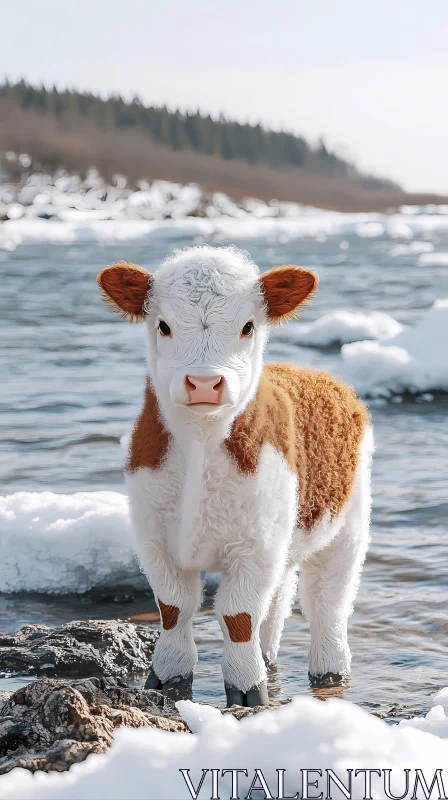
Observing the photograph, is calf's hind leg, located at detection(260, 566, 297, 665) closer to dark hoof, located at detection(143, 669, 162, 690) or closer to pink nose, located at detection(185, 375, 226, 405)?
dark hoof, located at detection(143, 669, 162, 690)

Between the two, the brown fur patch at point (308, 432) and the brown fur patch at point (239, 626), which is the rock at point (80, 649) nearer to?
the brown fur patch at point (239, 626)

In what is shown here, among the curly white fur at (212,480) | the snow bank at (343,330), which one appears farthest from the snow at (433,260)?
the curly white fur at (212,480)

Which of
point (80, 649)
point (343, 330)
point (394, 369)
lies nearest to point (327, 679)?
point (80, 649)

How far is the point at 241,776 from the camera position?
9.25ft

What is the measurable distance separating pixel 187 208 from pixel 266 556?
58.5 metres

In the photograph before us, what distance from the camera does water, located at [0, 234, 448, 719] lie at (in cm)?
519

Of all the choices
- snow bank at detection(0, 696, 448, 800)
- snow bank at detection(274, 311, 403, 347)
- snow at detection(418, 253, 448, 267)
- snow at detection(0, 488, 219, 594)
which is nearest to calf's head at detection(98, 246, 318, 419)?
snow bank at detection(0, 696, 448, 800)

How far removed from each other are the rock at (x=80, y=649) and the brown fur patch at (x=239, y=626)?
94 centimetres

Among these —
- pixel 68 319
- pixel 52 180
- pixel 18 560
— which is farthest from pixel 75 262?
pixel 18 560

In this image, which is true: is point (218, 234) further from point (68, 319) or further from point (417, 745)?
point (417, 745)

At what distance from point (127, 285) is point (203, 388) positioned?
0.60 m

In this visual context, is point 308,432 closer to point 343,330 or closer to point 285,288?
point 285,288

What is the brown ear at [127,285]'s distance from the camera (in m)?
4.11

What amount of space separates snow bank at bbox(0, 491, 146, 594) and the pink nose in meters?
2.82
